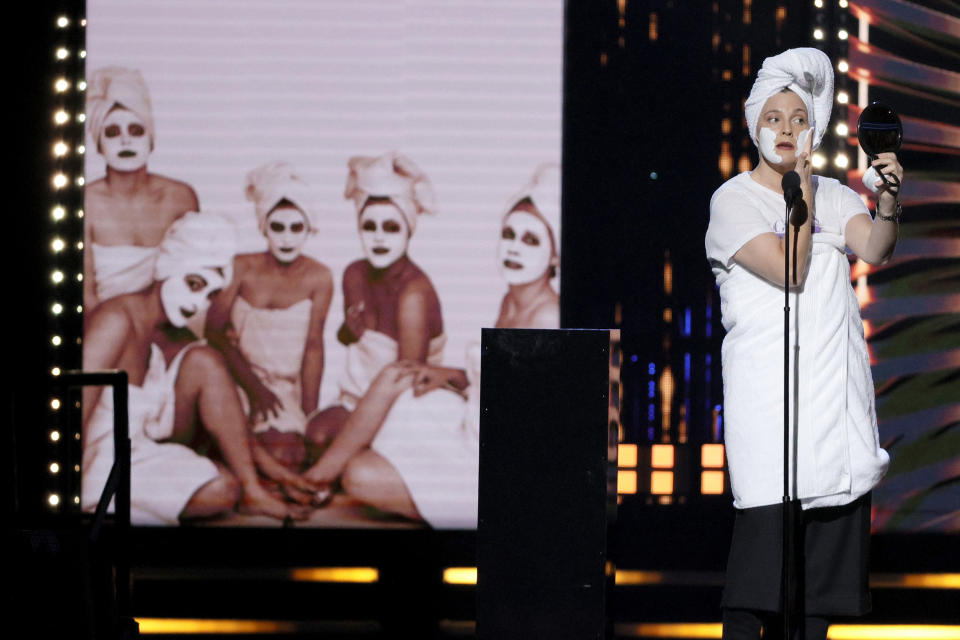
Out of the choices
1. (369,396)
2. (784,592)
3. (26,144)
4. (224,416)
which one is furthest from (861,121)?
(26,144)

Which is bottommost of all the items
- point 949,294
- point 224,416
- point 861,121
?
point 224,416

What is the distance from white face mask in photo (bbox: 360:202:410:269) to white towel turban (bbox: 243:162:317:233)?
0.69 ft

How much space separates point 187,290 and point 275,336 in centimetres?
39

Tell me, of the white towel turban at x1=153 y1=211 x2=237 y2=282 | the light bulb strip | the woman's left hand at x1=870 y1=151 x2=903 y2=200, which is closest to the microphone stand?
→ the woman's left hand at x1=870 y1=151 x2=903 y2=200

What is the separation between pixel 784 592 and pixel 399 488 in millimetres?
1946

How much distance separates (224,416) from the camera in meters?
3.97

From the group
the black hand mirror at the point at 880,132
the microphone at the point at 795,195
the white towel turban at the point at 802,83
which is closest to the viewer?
Result: the microphone at the point at 795,195

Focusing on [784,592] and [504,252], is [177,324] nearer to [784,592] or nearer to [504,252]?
[504,252]

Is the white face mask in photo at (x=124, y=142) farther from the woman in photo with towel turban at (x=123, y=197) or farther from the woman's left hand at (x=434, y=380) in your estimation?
the woman's left hand at (x=434, y=380)

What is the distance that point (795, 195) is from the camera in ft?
7.34

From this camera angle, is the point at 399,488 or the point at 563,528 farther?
the point at 399,488

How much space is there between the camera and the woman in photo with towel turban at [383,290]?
3.97 meters

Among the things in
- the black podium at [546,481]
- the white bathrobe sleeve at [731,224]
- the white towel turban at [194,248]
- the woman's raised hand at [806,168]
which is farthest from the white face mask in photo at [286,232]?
the woman's raised hand at [806,168]

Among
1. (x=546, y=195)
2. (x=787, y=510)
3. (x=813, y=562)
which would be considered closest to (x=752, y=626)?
(x=813, y=562)
